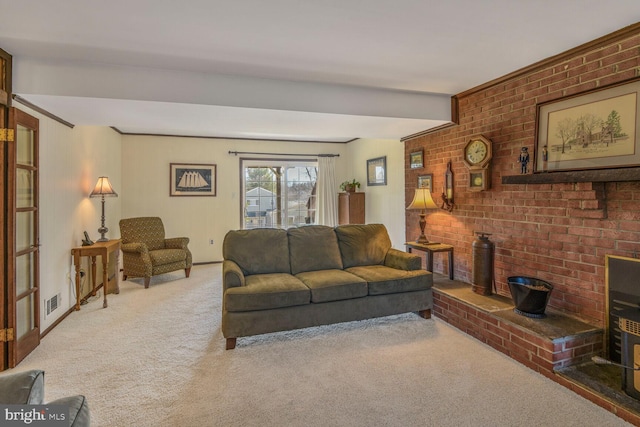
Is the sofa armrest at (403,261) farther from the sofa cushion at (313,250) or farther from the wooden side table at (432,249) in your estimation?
the sofa cushion at (313,250)

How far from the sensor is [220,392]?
2232 mm

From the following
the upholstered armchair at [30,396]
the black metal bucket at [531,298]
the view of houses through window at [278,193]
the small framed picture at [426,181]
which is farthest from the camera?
the view of houses through window at [278,193]

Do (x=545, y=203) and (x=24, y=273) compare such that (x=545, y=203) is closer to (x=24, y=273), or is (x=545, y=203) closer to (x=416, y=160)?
(x=416, y=160)

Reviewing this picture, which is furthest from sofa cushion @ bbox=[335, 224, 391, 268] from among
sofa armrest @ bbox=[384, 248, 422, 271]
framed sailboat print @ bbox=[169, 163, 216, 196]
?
framed sailboat print @ bbox=[169, 163, 216, 196]

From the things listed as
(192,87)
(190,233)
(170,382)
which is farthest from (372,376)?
(190,233)

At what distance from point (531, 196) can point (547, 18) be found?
57.9 inches

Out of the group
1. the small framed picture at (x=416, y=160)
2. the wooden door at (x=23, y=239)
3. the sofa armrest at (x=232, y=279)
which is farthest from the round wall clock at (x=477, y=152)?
the wooden door at (x=23, y=239)

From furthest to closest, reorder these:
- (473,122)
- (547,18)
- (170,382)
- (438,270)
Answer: (438,270), (473,122), (170,382), (547,18)

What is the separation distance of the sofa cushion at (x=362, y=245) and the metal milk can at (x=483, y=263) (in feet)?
3.39

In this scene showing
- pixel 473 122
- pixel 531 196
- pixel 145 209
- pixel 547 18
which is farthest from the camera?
pixel 145 209

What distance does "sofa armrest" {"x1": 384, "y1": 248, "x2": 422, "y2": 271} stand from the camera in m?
3.62

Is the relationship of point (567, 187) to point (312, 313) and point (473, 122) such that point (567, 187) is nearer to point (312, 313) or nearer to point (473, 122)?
point (473, 122)

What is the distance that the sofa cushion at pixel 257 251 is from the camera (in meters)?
3.56

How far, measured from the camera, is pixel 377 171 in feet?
19.4
